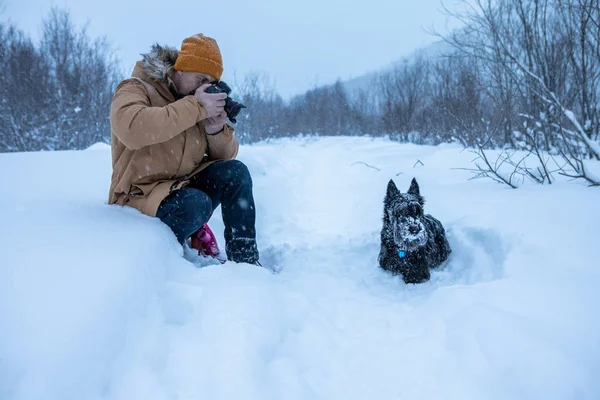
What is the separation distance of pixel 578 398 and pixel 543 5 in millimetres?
5548

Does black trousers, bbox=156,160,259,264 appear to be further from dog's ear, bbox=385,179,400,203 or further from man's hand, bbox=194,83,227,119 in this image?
dog's ear, bbox=385,179,400,203

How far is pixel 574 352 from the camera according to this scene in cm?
126

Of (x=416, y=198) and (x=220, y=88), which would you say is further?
(x=416, y=198)

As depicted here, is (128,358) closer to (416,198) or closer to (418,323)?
(418,323)

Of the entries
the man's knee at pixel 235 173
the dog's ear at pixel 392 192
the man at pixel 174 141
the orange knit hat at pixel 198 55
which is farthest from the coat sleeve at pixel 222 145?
the dog's ear at pixel 392 192

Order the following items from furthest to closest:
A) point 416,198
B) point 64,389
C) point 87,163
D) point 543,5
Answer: point 543,5
point 87,163
point 416,198
point 64,389

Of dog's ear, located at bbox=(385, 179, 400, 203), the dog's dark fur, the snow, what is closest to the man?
the snow

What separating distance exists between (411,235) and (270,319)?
4.43 ft

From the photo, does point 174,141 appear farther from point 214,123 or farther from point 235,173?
point 235,173

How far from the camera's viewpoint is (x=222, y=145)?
2422 millimetres

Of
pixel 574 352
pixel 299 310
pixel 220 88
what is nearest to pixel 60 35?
pixel 220 88

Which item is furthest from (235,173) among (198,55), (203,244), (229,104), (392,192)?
(392,192)

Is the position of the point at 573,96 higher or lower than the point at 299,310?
higher

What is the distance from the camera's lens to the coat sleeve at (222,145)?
237 centimetres
